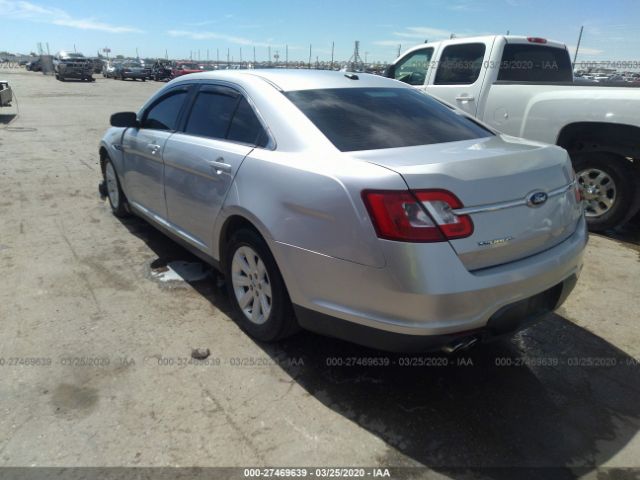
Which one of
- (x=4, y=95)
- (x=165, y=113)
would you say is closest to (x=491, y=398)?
(x=165, y=113)

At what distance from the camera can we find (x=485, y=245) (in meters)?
2.32

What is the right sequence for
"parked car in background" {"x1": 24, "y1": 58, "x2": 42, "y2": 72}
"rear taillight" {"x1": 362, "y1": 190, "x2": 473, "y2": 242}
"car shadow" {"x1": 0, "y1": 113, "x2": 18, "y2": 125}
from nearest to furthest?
"rear taillight" {"x1": 362, "y1": 190, "x2": 473, "y2": 242}, "car shadow" {"x1": 0, "y1": 113, "x2": 18, "y2": 125}, "parked car in background" {"x1": 24, "y1": 58, "x2": 42, "y2": 72}

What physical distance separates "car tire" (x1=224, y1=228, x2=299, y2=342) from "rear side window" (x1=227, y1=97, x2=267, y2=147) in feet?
1.84

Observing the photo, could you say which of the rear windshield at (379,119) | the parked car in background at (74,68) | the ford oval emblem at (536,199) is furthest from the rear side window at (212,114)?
the parked car in background at (74,68)

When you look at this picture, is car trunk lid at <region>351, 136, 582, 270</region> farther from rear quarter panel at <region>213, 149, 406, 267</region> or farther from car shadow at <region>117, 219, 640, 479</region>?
car shadow at <region>117, 219, 640, 479</region>

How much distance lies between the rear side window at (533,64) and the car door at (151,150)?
421 cm

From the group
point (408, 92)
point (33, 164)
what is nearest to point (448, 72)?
point (408, 92)

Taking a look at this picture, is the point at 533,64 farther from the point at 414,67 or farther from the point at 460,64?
the point at 414,67

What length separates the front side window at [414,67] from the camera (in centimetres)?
718

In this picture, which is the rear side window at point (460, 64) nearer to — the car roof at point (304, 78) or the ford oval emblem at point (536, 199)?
the car roof at point (304, 78)

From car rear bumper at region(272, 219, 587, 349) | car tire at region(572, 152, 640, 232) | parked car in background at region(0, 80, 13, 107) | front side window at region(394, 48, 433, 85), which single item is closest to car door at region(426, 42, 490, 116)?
front side window at region(394, 48, 433, 85)

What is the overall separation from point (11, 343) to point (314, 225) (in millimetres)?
2170

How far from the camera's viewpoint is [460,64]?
6703 mm

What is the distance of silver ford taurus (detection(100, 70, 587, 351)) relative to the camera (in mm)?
2260
